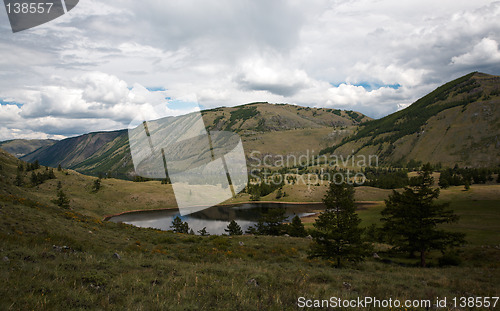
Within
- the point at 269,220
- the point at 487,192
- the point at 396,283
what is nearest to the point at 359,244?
the point at 396,283

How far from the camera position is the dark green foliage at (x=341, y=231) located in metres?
20.2

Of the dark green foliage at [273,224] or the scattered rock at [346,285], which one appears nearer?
the scattered rock at [346,285]

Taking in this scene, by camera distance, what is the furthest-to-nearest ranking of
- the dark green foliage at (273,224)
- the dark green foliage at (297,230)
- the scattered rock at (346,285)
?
1. the dark green foliage at (273,224)
2. the dark green foliage at (297,230)
3. the scattered rock at (346,285)

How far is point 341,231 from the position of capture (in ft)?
67.1

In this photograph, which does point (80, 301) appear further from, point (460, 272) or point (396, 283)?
point (460, 272)

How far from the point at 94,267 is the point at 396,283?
17.3 meters

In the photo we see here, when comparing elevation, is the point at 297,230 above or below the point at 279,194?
above

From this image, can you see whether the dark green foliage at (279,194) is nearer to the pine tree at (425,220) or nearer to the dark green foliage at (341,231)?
the pine tree at (425,220)

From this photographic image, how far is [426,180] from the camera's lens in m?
26.0
